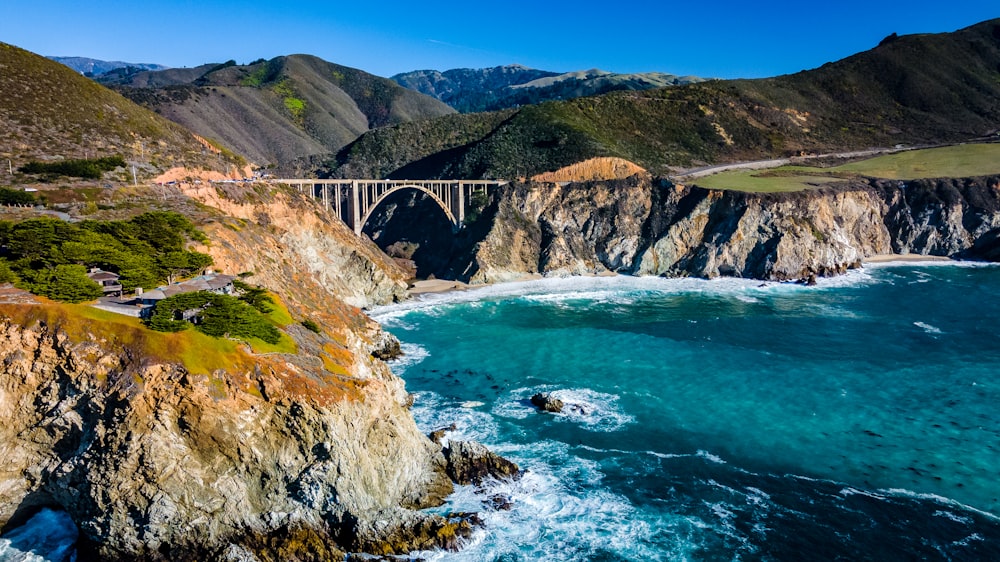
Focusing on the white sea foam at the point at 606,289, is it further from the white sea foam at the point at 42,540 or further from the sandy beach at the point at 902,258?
the white sea foam at the point at 42,540

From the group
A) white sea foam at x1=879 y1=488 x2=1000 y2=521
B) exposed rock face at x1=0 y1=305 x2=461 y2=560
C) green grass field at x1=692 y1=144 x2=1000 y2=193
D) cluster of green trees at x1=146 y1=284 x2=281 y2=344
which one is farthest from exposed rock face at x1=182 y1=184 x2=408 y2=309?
green grass field at x1=692 y1=144 x2=1000 y2=193

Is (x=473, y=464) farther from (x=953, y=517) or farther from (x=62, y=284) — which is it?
(x=953, y=517)

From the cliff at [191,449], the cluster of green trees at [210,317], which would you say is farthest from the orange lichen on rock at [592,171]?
the cliff at [191,449]

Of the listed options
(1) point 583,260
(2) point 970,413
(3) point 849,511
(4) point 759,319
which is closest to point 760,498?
(3) point 849,511

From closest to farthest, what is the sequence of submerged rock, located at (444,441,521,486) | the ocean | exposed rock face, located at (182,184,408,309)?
the ocean, submerged rock, located at (444,441,521,486), exposed rock face, located at (182,184,408,309)

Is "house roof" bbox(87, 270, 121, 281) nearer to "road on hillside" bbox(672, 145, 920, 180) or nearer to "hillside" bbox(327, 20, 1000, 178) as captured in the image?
"hillside" bbox(327, 20, 1000, 178)

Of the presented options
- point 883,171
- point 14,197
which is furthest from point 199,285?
point 883,171
